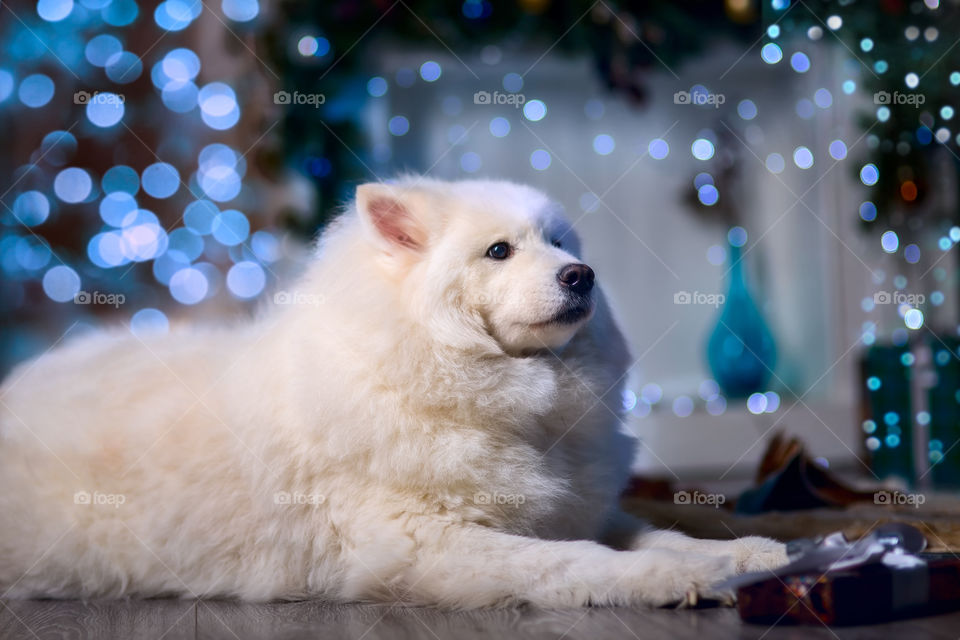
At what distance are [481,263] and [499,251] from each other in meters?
0.05

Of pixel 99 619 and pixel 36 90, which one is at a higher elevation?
pixel 36 90

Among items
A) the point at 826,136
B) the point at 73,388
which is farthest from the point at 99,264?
the point at 826,136

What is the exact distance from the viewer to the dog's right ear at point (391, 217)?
67.6 inches

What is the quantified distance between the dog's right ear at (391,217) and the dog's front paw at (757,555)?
94 centimetres

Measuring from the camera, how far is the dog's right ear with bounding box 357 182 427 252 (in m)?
1.72

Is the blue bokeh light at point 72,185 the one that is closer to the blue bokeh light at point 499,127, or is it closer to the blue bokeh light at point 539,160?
the blue bokeh light at point 499,127

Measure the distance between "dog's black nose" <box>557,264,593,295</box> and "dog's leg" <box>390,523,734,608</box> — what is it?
53 cm

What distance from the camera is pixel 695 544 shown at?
1.66 m

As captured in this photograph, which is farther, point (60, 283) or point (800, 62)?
point (800, 62)

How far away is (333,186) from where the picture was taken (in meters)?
3.77

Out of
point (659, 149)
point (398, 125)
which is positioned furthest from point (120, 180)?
point (659, 149)

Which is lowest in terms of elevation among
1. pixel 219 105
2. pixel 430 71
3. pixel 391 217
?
pixel 391 217

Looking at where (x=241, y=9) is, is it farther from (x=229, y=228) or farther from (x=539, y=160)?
(x=539, y=160)

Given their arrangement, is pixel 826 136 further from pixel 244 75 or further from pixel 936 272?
pixel 244 75
